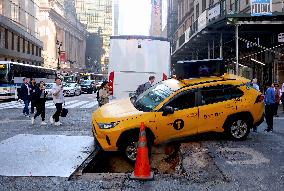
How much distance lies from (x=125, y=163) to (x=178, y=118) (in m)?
1.53

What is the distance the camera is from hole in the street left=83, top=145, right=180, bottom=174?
338 inches

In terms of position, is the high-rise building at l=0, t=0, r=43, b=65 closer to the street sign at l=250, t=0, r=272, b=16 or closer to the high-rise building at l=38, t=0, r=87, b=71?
the high-rise building at l=38, t=0, r=87, b=71

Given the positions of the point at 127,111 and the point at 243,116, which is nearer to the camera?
the point at 127,111

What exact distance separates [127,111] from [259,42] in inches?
834

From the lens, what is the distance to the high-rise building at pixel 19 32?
49931 mm

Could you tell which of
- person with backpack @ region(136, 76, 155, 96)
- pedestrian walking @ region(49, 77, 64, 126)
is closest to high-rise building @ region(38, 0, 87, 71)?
pedestrian walking @ region(49, 77, 64, 126)

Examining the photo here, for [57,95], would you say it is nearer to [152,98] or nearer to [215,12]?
[152,98]

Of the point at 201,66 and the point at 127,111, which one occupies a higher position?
the point at 201,66

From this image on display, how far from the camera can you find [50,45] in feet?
296

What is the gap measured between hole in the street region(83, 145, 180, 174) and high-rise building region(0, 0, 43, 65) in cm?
4085

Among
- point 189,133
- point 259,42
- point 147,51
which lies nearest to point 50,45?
point 259,42

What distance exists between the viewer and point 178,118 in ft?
30.4

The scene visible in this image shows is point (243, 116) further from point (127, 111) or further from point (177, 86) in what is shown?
point (127, 111)

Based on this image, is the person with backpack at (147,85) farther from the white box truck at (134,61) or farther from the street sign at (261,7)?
the street sign at (261,7)
